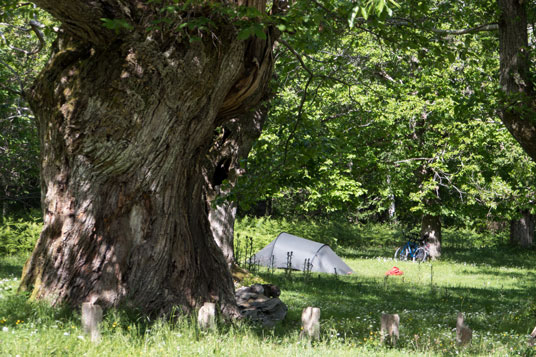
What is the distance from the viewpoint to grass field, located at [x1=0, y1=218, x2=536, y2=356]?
5.33 m

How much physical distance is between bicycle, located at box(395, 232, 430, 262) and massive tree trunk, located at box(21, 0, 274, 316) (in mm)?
19844

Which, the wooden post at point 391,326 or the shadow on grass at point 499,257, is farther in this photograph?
the shadow on grass at point 499,257

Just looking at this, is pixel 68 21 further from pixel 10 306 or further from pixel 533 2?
pixel 533 2

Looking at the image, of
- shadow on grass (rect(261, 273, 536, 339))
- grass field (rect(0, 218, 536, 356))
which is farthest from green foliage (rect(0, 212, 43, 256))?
shadow on grass (rect(261, 273, 536, 339))

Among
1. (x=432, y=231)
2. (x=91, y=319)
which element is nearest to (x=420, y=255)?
(x=432, y=231)

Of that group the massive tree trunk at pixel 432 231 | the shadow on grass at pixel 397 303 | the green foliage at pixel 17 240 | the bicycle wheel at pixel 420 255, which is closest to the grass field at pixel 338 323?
the shadow on grass at pixel 397 303

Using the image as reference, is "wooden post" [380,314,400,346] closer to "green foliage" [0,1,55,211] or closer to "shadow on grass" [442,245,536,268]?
"green foliage" [0,1,55,211]

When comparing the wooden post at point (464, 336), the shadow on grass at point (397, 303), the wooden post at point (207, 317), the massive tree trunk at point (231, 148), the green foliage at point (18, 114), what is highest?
the green foliage at point (18, 114)

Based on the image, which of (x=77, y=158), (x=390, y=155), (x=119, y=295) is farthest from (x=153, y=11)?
(x=390, y=155)

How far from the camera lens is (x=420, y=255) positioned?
25547 mm

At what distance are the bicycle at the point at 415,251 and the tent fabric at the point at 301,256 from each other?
6.38 metres

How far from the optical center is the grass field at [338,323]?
5328 mm

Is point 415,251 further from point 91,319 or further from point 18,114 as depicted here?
point 91,319

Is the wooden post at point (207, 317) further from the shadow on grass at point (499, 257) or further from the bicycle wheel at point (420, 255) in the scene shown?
the shadow on grass at point (499, 257)
